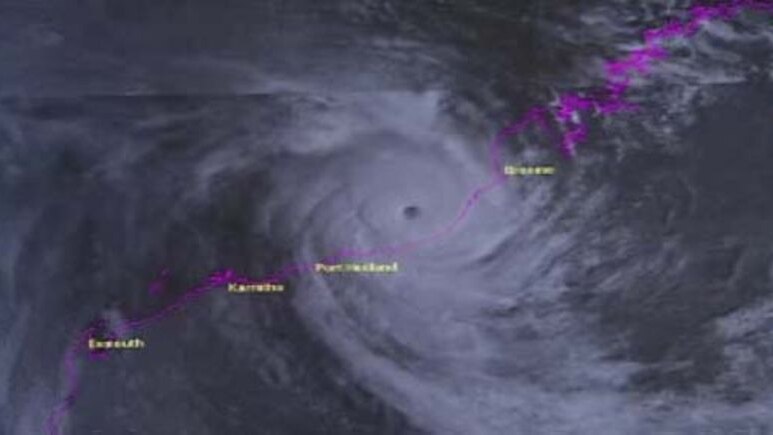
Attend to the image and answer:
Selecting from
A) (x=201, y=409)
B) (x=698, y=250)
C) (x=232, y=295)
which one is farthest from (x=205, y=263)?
(x=698, y=250)

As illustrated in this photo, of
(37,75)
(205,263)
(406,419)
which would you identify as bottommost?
(406,419)

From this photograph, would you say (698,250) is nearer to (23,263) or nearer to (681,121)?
(681,121)

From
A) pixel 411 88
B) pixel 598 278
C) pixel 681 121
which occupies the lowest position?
pixel 598 278

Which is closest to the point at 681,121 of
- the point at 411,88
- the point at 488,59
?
the point at 488,59

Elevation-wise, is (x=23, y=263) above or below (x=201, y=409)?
above

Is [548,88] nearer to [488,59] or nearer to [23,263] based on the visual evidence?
[488,59]

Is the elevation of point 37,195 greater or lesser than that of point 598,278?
greater
